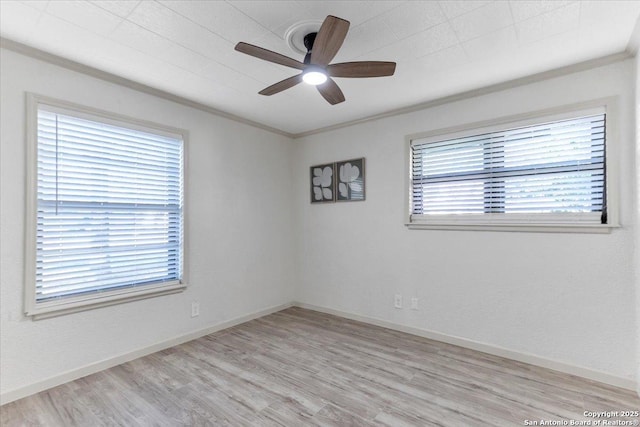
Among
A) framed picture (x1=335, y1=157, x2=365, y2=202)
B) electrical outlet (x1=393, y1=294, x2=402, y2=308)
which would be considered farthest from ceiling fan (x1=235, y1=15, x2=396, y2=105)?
electrical outlet (x1=393, y1=294, x2=402, y2=308)

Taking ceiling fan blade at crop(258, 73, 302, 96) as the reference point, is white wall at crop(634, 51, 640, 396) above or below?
below

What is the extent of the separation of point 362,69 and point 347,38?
0.31 metres

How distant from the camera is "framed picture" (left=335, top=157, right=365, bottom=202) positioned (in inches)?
150

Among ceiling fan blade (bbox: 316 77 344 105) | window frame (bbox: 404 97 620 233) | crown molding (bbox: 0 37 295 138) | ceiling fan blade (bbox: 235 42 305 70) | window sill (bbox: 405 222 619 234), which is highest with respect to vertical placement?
crown molding (bbox: 0 37 295 138)

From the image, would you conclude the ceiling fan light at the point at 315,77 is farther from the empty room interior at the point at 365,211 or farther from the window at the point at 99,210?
the window at the point at 99,210

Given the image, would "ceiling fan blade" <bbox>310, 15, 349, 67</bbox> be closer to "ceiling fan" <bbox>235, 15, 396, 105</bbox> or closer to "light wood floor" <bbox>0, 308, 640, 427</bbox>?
"ceiling fan" <bbox>235, 15, 396, 105</bbox>

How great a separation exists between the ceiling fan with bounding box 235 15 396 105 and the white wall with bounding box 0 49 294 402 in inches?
62.9

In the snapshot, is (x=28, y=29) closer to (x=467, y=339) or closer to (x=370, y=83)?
(x=370, y=83)

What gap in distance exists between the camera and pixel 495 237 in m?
2.88

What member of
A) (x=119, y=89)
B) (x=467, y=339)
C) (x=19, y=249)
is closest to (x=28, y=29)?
(x=119, y=89)

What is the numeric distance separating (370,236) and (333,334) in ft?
3.87

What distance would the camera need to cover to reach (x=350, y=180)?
392 cm

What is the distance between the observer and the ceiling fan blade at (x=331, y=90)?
2158 millimetres

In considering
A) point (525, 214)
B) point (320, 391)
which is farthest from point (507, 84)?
point (320, 391)
